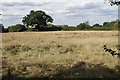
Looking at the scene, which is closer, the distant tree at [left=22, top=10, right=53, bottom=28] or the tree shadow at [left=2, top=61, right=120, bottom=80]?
the tree shadow at [left=2, top=61, right=120, bottom=80]

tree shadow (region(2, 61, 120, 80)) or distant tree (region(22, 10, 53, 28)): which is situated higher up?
distant tree (region(22, 10, 53, 28))

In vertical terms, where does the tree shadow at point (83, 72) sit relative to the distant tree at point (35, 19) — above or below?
below

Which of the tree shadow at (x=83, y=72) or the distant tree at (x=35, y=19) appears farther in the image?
the distant tree at (x=35, y=19)

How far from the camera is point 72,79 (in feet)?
13.3

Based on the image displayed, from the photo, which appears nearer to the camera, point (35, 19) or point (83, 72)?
point (83, 72)

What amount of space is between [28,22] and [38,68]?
23963mm

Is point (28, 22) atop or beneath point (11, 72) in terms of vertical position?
atop

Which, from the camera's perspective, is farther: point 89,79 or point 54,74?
point 54,74

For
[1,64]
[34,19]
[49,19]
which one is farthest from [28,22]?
[1,64]

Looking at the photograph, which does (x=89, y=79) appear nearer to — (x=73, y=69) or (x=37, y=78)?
(x=73, y=69)

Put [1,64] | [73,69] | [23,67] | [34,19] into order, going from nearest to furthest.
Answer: [73,69], [23,67], [1,64], [34,19]

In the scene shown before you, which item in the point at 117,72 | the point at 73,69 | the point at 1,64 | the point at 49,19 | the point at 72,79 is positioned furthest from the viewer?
the point at 49,19

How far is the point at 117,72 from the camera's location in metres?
4.39

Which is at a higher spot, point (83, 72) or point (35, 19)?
point (35, 19)
